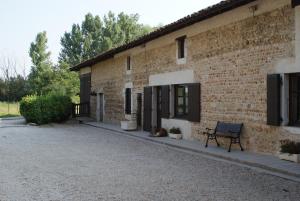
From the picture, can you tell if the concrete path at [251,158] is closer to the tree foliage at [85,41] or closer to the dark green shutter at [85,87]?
the dark green shutter at [85,87]

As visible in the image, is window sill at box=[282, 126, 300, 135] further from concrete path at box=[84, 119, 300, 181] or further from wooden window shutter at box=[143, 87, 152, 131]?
wooden window shutter at box=[143, 87, 152, 131]

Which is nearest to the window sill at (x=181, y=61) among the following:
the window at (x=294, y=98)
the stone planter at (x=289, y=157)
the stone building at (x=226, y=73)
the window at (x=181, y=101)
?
the stone building at (x=226, y=73)

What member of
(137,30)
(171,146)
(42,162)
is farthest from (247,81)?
(137,30)

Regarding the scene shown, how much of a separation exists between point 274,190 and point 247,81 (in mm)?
4423

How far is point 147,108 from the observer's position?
16.1 meters

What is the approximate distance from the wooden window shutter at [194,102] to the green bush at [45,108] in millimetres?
11573

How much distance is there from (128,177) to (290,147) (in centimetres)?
368

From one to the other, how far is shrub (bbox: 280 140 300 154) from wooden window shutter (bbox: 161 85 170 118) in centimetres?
613

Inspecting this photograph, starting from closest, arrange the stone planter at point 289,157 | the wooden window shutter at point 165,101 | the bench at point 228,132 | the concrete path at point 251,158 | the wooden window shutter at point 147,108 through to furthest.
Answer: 1. the concrete path at point 251,158
2. the stone planter at point 289,157
3. the bench at point 228,132
4. the wooden window shutter at point 165,101
5. the wooden window shutter at point 147,108

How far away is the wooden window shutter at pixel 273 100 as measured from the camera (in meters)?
9.00

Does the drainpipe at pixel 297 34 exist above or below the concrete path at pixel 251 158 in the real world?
above

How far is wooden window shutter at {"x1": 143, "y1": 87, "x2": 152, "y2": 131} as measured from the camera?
1594cm

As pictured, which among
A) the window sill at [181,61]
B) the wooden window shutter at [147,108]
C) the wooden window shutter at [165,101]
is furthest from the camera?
the wooden window shutter at [147,108]

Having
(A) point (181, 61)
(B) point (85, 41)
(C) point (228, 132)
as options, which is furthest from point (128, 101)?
(B) point (85, 41)
